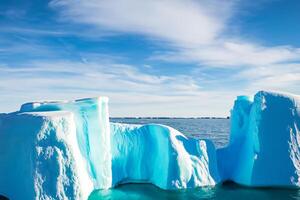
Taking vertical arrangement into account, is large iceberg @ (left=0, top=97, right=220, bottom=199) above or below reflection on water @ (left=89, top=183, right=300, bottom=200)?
above

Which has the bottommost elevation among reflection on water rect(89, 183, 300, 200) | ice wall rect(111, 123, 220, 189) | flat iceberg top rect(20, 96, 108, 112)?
reflection on water rect(89, 183, 300, 200)

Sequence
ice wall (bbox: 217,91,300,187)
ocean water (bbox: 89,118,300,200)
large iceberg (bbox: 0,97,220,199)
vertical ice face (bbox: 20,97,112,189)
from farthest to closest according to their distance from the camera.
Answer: ice wall (bbox: 217,91,300,187)
vertical ice face (bbox: 20,97,112,189)
ocean water (bbox: 89,118,300,200)
large iceberg (bbox: 0,97,220,199)

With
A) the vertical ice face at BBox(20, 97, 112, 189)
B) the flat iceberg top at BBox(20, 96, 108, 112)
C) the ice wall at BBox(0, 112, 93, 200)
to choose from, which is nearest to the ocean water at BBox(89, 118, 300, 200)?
the vertical ice face at BBox(20, 97, 112, 189)

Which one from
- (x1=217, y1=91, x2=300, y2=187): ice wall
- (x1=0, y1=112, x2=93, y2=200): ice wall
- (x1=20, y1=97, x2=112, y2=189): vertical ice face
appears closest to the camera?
(x1=0, y1=112, x2=93, y2=200): ice wall

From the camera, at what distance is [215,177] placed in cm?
1789

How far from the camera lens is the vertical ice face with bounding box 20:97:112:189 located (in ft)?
54.1

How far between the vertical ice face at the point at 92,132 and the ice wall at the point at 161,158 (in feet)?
4.45

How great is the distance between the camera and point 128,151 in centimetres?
1892

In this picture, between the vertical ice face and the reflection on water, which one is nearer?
the reflection on water

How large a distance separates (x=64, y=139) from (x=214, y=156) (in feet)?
25.1

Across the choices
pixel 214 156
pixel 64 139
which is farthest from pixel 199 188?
pixel 64 139

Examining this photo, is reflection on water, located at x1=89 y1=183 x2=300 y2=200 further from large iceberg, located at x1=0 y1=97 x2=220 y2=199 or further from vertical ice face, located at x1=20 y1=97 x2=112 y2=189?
vertical ice face, located at x1=20 y1=97 x2=112 y2=189

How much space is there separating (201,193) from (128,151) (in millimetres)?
4361

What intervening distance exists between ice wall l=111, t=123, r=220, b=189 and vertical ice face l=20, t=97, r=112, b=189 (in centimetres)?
136
